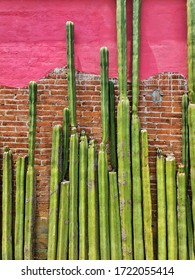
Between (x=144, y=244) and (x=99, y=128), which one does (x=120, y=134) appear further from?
(x=144, y=244)

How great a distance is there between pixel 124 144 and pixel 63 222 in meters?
0.99

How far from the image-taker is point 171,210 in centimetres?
344

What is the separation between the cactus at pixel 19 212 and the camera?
3578 mm

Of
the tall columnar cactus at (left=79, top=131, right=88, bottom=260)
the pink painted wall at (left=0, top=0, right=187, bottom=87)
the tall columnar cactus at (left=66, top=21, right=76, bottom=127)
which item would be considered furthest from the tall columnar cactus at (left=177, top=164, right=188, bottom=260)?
the tall columnar cactus at (left=66, top=21, right=76, bottom=127)

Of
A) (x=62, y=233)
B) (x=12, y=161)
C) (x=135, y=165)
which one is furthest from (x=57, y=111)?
(x=62, y=233)

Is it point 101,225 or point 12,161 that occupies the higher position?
point 12,161

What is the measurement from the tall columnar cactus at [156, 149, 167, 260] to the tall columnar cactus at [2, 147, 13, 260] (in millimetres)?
1513

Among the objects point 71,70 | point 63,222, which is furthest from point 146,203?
point 71,70

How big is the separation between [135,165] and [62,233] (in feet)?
3.27

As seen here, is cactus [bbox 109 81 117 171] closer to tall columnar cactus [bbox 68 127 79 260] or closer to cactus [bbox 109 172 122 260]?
cactus [bbox 109 172 122 260]

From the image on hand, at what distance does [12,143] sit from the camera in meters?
3.72

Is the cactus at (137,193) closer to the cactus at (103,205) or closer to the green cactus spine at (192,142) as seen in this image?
the cactus at (103,205)

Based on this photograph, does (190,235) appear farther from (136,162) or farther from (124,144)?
(124,144)

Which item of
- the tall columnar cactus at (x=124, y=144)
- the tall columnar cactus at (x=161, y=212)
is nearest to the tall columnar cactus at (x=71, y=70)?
the tall columnar cactus at (x=124, y=144)
